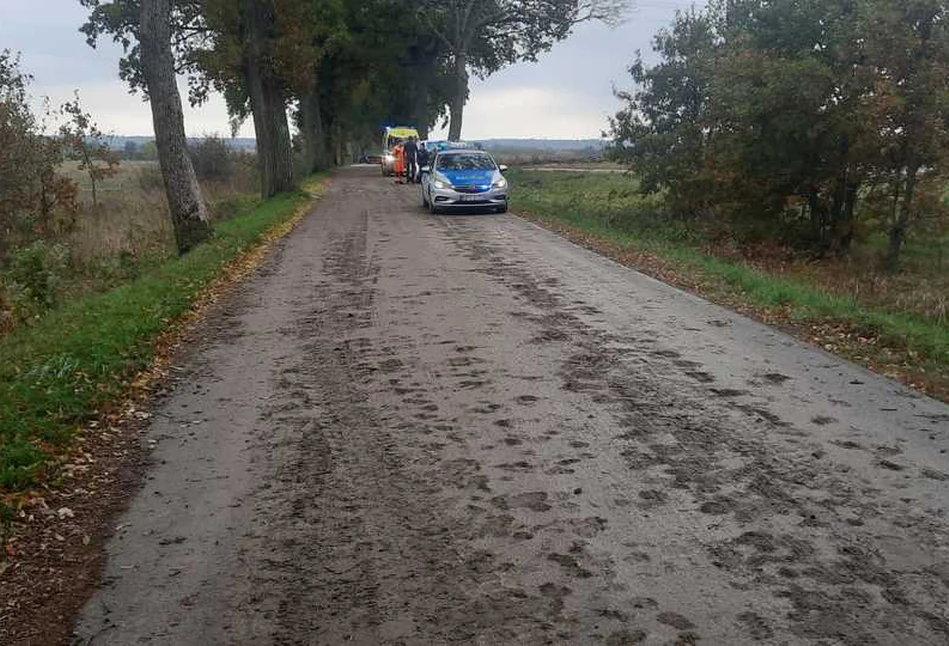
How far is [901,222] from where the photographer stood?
20062 mm

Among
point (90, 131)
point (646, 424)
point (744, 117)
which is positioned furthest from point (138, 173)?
point (646, 424)

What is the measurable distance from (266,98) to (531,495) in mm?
25978

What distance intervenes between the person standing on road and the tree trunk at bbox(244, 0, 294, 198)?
9.32 m

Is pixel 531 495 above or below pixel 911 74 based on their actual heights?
below

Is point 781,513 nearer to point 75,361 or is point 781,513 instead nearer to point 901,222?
point 75,361

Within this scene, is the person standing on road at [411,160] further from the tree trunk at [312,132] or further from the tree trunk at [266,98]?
the tree trunk at [266,98]

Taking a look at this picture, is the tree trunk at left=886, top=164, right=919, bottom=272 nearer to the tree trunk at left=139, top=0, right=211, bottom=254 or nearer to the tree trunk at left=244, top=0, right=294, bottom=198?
the tree trunk at left=139, top=0, right=211, bottom=254

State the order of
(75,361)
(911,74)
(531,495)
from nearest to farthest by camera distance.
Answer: (531,495), (75,361), (911,74)

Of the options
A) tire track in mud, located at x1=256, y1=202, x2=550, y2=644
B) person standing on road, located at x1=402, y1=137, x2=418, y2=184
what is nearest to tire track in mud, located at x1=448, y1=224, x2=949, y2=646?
tire track in mud, located at x1=256, y1=202, x2=550, y2=644

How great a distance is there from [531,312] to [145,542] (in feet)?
19.7

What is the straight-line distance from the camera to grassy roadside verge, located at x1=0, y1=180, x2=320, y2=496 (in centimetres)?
592

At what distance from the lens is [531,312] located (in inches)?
392

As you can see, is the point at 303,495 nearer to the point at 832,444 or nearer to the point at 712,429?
the point at 712,429

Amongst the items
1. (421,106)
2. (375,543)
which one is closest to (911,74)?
(375,543)
